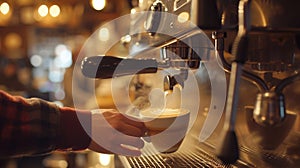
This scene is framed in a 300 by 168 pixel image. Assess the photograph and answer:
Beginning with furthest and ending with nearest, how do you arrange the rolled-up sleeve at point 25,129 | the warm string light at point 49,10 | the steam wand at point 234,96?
the warm string light at point 49,10
the rolled-up sleeve at point 25,129
the steam wand at point 234,96

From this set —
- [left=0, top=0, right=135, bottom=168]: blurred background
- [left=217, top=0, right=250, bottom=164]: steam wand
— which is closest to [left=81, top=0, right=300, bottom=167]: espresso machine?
[left=217, top=0, right=250, bottom=164]: steam wand

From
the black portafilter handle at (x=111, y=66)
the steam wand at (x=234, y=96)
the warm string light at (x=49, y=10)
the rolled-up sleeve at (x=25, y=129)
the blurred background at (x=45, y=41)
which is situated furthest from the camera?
the blurred background at (x=45, y=41)

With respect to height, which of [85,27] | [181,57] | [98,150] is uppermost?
[85,27]

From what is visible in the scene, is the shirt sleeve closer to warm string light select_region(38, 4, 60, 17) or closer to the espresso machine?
the espresso machine

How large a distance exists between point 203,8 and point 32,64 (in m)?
3.41

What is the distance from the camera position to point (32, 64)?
11.9 feet

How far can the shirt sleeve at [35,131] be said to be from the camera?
2.41ft

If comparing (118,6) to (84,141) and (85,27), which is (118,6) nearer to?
(85,27)

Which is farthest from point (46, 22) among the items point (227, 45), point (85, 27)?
point (227, 45)

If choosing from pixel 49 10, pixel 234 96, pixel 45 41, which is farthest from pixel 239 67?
pixel 45 41

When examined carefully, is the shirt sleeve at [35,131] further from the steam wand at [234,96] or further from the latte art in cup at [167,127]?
the steam wand at [234,96]

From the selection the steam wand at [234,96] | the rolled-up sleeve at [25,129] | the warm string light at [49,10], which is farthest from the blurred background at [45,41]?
the steam wand at [234,96]

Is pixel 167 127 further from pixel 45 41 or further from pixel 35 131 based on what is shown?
pixel 45 41

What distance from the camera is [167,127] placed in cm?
62
